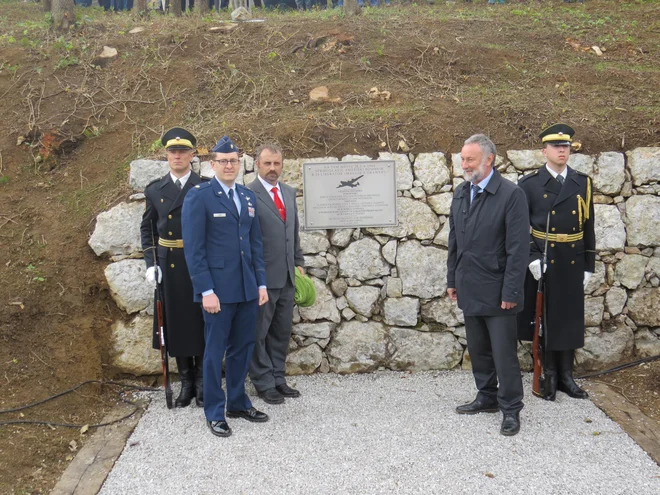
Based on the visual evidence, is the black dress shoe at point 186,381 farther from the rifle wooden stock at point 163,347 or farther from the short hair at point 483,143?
the short hair at point 483,143

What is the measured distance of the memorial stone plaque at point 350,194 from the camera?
18.1 feet

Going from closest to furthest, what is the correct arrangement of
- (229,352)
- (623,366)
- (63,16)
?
1. (229,352)
2. (623,366)
3. (63,16)

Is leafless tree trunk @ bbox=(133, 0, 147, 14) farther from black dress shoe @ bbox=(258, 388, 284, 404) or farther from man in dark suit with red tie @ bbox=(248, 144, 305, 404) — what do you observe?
black dress shoe @ bbox=(258, 388, 284, 404)

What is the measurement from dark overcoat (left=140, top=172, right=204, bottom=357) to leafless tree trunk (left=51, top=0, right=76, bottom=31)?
16.5 feet

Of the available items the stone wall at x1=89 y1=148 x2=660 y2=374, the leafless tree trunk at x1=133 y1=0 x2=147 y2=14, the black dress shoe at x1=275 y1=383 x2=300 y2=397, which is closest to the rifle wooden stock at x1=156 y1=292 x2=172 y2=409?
the black dress shoe at x1=275 y1=383 x2=300 y2=397

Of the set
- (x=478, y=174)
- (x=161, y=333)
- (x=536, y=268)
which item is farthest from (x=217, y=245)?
(x=536, y=268)

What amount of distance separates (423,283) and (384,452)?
1.84 m

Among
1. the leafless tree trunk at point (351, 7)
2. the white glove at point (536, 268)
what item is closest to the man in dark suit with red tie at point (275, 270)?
the white glove at point (536, 268)

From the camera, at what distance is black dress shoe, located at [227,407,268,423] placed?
454 centimetres

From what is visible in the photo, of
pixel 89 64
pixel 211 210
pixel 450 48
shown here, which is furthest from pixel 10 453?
pixel 450 48

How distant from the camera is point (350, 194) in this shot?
5.56 metres

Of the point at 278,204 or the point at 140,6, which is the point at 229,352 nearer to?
the point at 278,204

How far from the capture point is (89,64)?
7.48 metres

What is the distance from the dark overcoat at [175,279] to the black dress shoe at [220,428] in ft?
2.09
